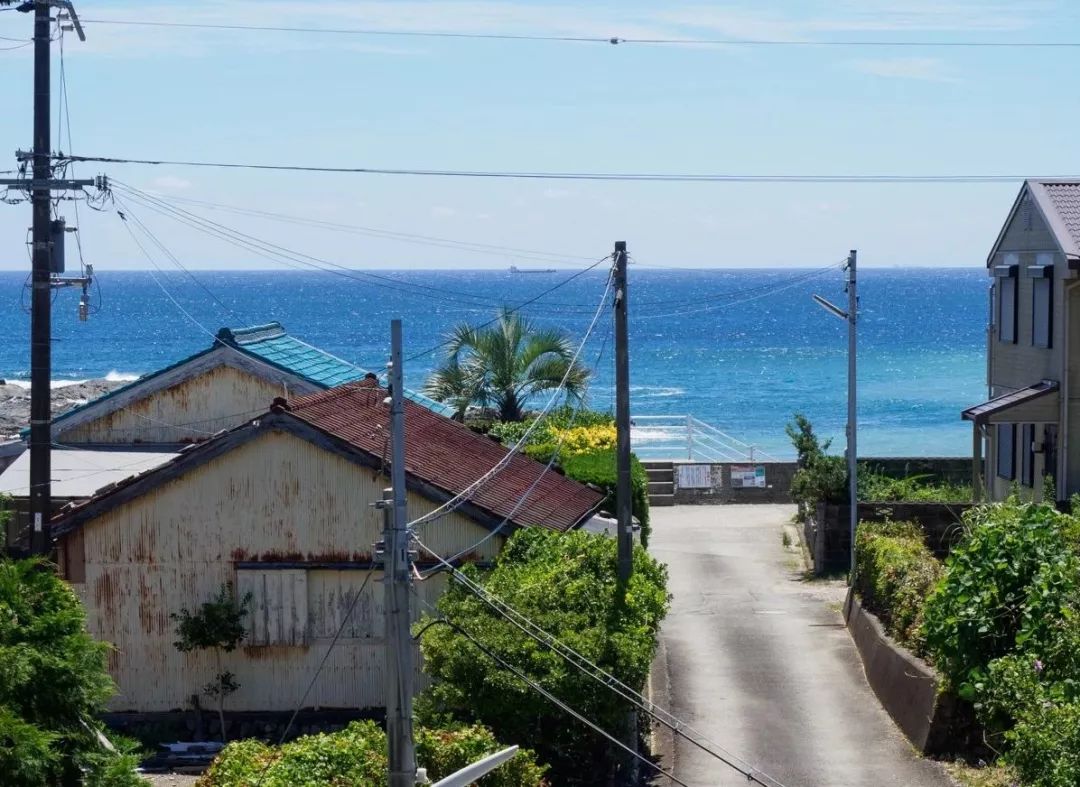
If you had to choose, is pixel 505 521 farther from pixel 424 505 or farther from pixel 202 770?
pixel 202 770

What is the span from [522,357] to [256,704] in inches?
593

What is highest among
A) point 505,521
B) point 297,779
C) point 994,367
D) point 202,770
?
point 994,367

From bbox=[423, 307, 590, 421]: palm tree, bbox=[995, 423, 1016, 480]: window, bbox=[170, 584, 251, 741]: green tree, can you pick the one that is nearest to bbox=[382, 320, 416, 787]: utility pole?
bbox=[170, 584, 251, 741]: green tree

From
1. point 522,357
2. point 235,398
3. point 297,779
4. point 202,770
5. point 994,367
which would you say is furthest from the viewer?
point 522,357

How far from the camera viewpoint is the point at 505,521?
62.3ft

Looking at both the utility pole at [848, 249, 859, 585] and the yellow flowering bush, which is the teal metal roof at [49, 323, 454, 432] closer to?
the yellow flowering bush

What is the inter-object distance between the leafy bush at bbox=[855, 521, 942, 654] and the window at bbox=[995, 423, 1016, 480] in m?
4.15

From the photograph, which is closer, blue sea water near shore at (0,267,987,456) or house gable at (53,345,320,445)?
house gable at (53,345,320,445)

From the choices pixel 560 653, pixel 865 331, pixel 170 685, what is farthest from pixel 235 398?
pixel 865 331

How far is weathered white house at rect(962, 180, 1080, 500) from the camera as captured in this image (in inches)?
941

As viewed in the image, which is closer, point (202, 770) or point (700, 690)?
point (202, 770)

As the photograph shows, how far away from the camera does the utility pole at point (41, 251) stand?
58.7 ft

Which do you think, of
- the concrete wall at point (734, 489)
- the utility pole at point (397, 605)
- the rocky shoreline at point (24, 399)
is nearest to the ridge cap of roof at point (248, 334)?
the concrete wall at point (734, 489)

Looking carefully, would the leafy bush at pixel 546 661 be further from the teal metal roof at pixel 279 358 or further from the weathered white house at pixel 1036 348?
the weathered white house at pixel 1036 348
